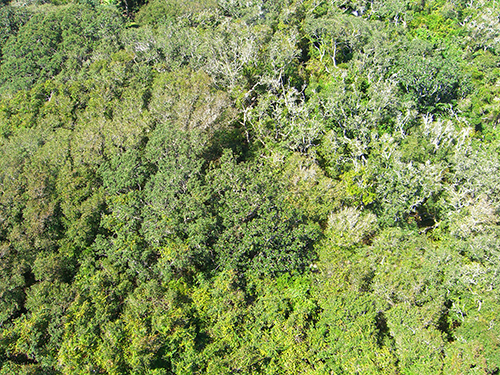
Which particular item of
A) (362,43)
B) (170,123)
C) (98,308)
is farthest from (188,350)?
(362,43)

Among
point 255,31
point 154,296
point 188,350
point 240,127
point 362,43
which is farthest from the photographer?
point 362,43

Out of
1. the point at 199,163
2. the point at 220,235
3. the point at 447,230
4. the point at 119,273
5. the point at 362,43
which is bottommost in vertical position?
the point at 447,230

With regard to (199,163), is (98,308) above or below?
below

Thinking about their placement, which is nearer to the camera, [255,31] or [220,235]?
[220,235]

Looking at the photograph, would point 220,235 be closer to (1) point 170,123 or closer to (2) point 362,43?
(1) point 170,123

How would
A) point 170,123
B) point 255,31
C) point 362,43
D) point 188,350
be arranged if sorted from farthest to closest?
point 362,43 < point 255,31 < point 170,123 < point 188,350

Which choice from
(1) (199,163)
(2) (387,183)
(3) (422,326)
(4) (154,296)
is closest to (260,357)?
(4) (154,296)

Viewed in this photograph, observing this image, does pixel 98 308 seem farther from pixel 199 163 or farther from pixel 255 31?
pixel 255 31
